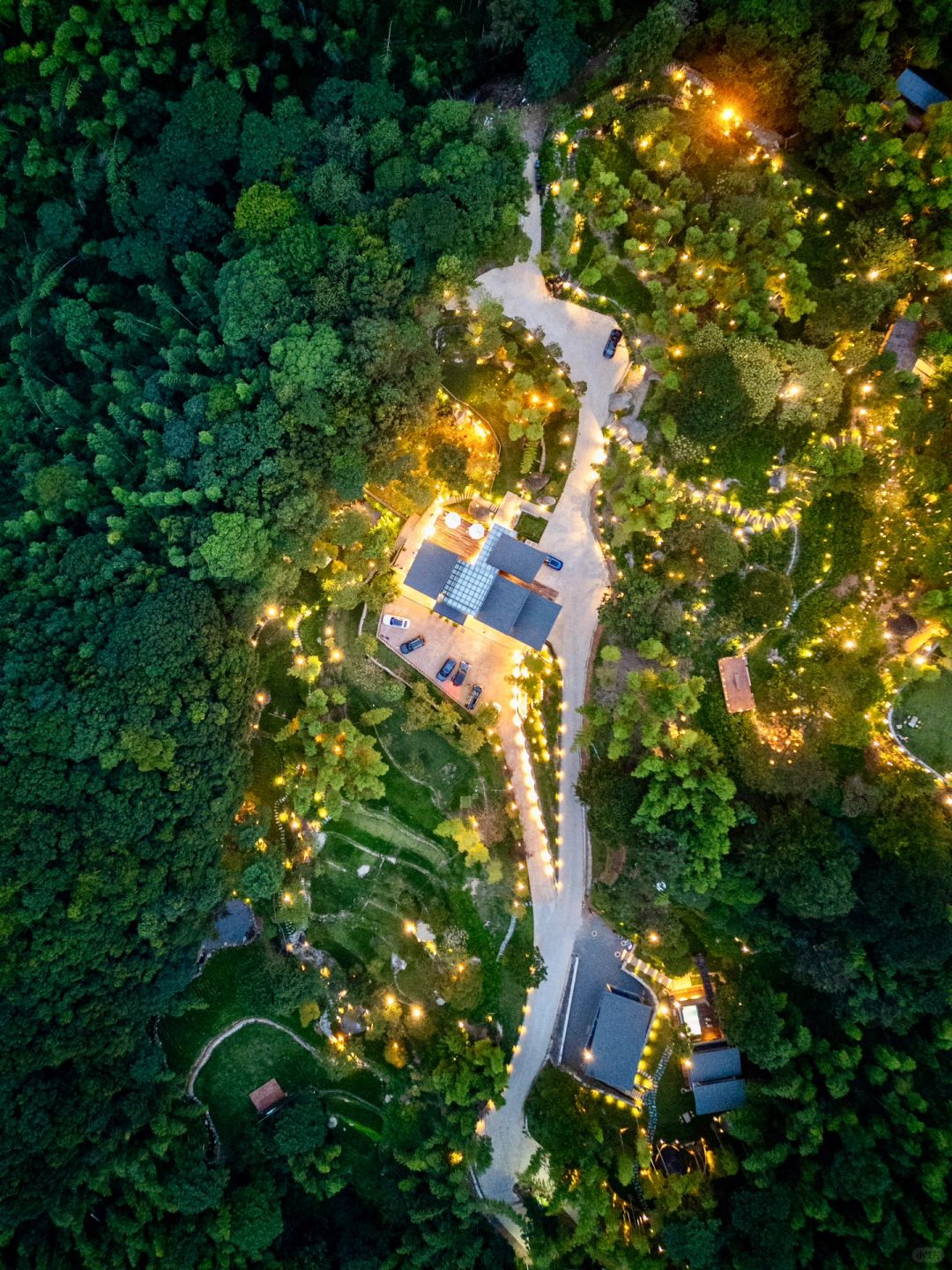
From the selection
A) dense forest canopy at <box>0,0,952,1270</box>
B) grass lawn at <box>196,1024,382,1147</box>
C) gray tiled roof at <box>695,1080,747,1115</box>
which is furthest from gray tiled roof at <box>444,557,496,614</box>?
gray tiled roof at <box>695,1080,747,1115</box>

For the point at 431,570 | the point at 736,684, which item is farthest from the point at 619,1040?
the point at 431,570

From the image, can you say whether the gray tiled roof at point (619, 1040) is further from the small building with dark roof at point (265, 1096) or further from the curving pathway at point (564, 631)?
the small building with dark roof at point (265, 1096)

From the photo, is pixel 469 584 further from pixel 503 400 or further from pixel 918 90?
pixel 918 90

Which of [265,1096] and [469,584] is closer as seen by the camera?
[469,584]

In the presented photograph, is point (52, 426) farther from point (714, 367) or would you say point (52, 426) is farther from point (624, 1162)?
point (624, 1162)

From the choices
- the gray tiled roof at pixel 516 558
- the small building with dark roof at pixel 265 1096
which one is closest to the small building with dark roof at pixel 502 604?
the gray tiled roof at pixel 516 558

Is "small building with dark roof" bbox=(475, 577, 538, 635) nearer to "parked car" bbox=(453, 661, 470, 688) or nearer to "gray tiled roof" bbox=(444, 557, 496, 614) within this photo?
"gray tiled roof" bbox=(444, 557, 496, 614)
